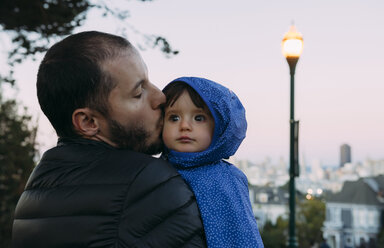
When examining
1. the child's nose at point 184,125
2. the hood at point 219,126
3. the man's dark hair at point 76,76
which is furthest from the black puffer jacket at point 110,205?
the child's nose at point 184,125

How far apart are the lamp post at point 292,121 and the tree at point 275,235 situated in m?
48.2

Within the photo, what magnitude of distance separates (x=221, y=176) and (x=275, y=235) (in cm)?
6192

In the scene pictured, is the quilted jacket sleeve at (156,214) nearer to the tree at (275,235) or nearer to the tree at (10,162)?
the tree at (10,162)

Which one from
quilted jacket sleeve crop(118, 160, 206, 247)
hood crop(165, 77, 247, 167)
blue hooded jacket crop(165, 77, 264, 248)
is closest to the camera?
quilted jacket sleeve crop(118, 160, 206, 247)

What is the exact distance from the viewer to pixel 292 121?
9.48m

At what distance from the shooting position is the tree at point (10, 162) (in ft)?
52.9

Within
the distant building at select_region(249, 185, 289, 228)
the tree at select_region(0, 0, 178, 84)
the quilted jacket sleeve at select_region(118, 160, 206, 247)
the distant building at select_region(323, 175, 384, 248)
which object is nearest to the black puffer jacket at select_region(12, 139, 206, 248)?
the quilted jacket sleeve at select_region(118, 160, 206, 247)

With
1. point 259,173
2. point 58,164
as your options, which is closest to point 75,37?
point 58,164

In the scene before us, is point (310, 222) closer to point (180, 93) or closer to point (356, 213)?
point (356, 213)

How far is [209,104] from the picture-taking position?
7.20 ft

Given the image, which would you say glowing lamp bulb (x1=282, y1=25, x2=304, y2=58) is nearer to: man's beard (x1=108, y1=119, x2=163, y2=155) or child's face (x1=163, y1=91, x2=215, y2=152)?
child's face (x1=163, y1=91, x2=215, y2=152)

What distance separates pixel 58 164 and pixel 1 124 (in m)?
16.6

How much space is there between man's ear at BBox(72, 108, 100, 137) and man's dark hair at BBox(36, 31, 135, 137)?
2 centimetres

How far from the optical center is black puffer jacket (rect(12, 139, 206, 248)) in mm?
1506
